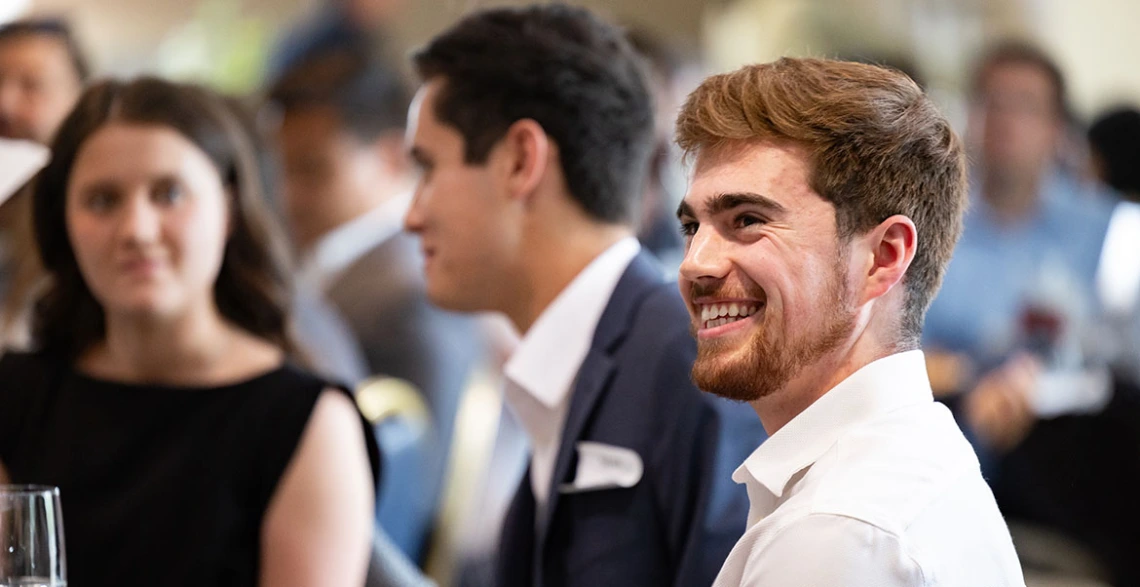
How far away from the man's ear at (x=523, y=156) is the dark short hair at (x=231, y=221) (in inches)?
17.4

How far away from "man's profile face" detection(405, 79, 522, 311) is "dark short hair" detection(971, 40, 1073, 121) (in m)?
2.93

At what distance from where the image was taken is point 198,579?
1.88 metres

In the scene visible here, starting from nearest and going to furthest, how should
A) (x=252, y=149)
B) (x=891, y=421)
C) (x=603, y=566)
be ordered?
1. (x=891, y=421)
2. (x=603, y=566)
3. (x=252, y=149)

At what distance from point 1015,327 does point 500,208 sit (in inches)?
108

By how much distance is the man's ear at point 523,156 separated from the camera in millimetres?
1941

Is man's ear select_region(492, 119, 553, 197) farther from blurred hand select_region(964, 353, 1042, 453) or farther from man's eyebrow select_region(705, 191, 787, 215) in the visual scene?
blurred hand select_region(964, 353, 1042, 453)

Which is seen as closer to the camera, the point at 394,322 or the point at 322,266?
the point at 394,322

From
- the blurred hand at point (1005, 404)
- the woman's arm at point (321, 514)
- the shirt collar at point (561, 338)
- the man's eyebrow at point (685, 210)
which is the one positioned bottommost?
the blurred hand at point (1005, 404)

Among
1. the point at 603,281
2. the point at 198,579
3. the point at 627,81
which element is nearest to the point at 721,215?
the point at 603,281

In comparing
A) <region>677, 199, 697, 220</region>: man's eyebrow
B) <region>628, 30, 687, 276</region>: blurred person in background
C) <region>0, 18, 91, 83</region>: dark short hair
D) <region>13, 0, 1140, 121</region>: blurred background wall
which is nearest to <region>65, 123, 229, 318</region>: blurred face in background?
<region>677, 199, 697, 220</region>: man's eyebrow

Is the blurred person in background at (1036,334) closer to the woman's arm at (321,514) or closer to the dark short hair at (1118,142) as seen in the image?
the dark short hair at (1118,142)

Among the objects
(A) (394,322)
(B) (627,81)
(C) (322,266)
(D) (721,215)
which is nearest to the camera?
(D) (721,215)

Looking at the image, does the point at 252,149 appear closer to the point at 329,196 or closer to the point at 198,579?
the point at 198,579

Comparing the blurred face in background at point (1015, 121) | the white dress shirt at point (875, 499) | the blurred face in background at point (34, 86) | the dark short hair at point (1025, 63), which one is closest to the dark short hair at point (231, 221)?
the white dress shirt at point (875, 499)
